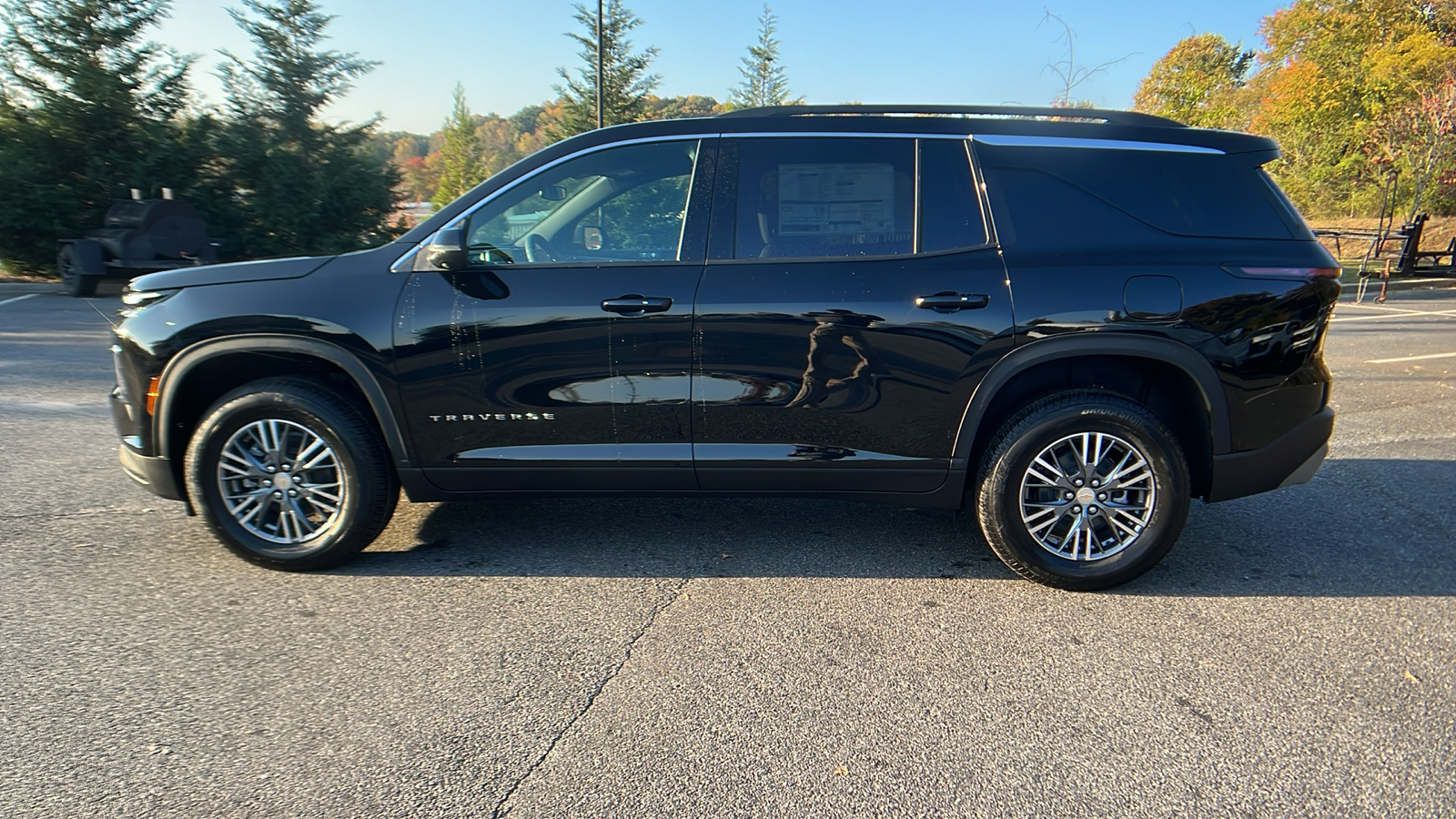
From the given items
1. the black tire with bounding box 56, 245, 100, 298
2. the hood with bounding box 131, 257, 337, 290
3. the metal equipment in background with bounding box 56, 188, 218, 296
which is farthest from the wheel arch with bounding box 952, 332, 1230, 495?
the black tire with bounding box 56, 245, 100, 298

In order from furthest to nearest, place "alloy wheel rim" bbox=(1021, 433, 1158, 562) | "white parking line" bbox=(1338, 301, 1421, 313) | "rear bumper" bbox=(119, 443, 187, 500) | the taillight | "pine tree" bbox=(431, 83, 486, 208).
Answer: "pine tree" bbox=(431, 83, 486, 208) < "white parking line" bbox=(1338, 301, 1421, 313) < "rear bumper" bbox=(119, 443, 187, 500) < "alloy wheel rim" bbox=(1021, 433, 1158, 562) < the taillight

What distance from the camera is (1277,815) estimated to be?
2.35m

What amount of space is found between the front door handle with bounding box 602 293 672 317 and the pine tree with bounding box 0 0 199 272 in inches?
686

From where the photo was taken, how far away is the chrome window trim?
3721mm

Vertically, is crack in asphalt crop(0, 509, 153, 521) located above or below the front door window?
below

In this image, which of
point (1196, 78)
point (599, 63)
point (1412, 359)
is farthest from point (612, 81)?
point (1196, 78)

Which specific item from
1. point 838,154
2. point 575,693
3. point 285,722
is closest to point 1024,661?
point 575,693

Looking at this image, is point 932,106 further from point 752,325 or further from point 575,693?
point 575,693

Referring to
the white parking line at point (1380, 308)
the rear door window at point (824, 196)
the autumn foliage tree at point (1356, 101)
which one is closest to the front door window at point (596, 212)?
the rear door window at point (824, 196)

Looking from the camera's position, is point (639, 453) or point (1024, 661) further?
point (639, 453)

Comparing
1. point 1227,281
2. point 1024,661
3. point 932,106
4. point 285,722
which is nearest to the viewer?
point 285,722

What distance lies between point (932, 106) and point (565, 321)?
188 cm

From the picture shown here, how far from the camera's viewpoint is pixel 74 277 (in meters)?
14.5

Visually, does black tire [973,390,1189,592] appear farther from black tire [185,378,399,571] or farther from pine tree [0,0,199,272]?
pine tree [0,0,199,272]
